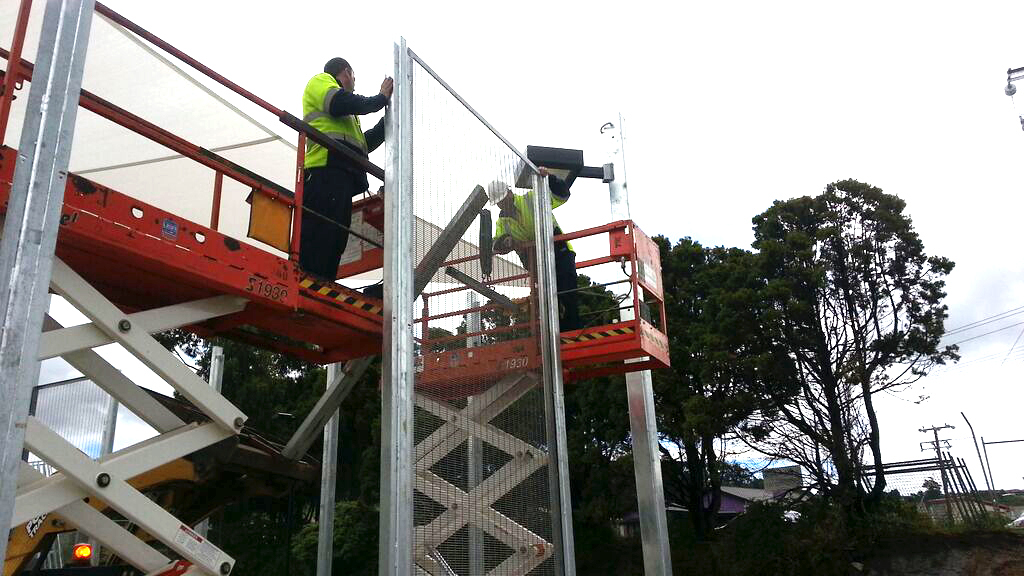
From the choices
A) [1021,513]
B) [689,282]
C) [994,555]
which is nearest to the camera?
[994,555]


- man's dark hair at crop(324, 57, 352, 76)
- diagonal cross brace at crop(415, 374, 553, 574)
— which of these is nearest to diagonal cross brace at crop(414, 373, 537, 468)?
diagonal cross brace at crop(415, 374, 553, 574)

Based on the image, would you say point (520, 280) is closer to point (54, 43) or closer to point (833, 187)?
point (54, 43)

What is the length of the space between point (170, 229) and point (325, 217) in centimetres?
125

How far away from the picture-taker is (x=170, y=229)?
A: 4324 millimetres

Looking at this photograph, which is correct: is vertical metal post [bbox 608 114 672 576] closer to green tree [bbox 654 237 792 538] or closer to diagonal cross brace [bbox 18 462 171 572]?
diagonal cross brace [bbox 18 462 171 572]

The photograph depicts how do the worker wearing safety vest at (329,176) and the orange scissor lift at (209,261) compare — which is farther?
the worker wearing safety vest at (329,176)

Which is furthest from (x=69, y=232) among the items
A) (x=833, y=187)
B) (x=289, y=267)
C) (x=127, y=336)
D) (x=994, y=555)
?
(x=833, y=187)

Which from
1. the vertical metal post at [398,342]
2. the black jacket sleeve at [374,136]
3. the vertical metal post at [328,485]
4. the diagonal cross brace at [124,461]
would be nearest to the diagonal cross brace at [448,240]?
the vertical metal post at [398,342]

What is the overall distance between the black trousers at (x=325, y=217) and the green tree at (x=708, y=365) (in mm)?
12025

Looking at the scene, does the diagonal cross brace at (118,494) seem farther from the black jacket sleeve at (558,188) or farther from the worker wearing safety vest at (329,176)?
the black jacket sleeve at (558,188)

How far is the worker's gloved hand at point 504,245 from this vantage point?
18.2ft

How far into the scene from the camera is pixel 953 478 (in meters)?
15.2

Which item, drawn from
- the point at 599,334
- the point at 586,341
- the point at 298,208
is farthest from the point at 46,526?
the point at 599,334

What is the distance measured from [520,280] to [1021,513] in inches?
557
